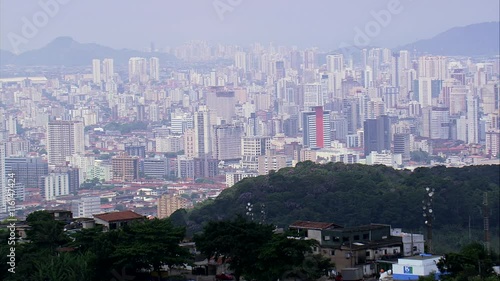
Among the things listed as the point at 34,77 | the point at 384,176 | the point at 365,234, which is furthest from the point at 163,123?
the point at 365,234

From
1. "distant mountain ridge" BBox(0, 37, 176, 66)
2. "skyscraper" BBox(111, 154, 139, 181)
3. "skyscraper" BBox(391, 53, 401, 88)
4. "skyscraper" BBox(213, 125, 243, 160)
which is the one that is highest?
"distant mountain ridge" BBox(0, 37, 176, 66)

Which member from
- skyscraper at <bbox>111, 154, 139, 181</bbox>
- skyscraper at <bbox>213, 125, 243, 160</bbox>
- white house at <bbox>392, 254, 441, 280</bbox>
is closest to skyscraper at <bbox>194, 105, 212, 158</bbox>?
skyscraper at <bbox>213, 125, 243, 160</bbox>

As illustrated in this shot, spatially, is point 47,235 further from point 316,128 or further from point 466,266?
point 316,128

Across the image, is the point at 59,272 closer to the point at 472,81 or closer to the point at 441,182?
the point at 441,182

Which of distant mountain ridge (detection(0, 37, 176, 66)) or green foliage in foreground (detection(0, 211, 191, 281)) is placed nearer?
green foliage in foreground (detection(0, 211, 191, 281))

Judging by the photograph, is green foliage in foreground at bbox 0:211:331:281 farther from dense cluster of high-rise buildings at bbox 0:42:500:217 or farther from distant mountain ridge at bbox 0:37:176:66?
distant mountain ridge at bbox 0:37:176:66
